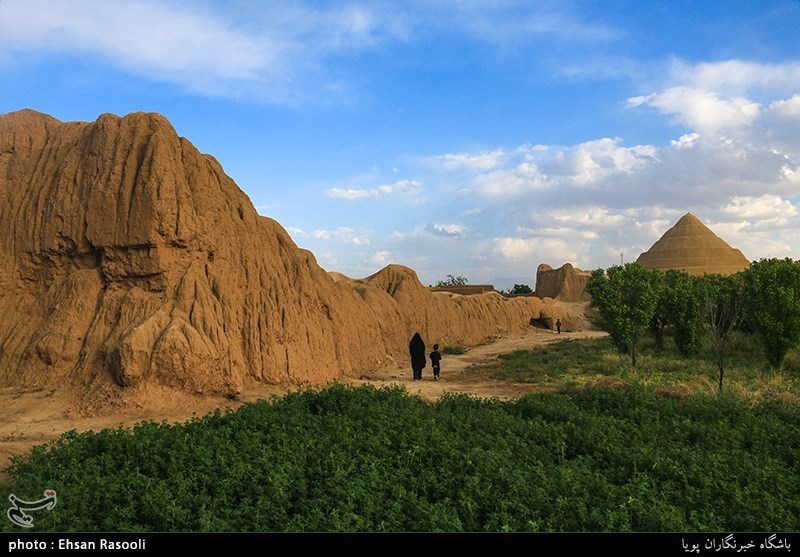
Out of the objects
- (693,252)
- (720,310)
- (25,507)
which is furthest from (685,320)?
(693,252)

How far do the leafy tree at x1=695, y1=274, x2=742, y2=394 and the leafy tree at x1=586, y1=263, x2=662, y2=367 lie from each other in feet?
5.27

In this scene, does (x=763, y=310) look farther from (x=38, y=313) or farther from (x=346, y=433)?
(x=38, y=313)

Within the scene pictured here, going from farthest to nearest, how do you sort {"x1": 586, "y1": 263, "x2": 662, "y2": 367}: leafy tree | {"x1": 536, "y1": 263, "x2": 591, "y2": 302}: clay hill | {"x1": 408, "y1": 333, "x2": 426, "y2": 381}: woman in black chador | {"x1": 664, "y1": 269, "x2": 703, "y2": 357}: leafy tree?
{"x1": 536, "y1": 263, "x2": 591, "y2": 302}: clay hill, {"x1": 664, "y1": 269, "x2": 703, "y2": 357}: leafy tree, {"x1": 586, "y1": 263, "x2": 662, "y2": 367}: leafy tree, {"x1": 408, "y1": 333, "x2": 426, "y2": 381}: woman in black chador

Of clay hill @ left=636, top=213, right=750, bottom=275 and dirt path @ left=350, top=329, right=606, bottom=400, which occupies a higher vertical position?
clay hill @ left=636, top=213, right=750, bottom=275

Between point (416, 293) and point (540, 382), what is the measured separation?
1395 centimetres

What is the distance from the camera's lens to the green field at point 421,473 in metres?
5.21

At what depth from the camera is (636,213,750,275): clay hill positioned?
66.3m

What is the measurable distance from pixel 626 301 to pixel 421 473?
1516 cm

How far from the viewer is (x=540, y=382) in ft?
52.3

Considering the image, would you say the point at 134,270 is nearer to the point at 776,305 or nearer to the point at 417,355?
the point at 417,355

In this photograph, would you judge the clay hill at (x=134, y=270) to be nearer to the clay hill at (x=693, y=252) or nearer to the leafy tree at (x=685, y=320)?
the leafy tree at (x=685, y=320)

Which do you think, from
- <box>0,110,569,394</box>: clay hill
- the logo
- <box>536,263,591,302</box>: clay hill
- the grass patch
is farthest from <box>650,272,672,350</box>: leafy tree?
<box>536,263,591,302</box>: clay hill

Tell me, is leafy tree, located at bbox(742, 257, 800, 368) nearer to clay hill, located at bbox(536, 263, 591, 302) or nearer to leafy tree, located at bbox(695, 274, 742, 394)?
leafy tree, located at bbox(695, 274, 742, 394)
